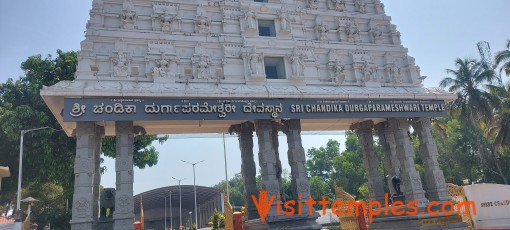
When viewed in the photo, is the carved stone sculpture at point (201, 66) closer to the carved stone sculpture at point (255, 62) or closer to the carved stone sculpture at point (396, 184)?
the carved stone sculpture at point (255, 62)

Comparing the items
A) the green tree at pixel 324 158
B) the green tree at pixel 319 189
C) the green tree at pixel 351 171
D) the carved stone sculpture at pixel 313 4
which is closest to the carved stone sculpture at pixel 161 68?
the carved stone sculpture at pixel 313 4

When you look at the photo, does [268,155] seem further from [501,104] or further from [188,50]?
[501,104]

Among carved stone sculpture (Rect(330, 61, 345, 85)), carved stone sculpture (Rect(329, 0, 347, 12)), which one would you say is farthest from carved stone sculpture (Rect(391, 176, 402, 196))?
carved stone sculpture (Rect(329, 0, 347, 12))

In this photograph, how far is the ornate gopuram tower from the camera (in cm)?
1792

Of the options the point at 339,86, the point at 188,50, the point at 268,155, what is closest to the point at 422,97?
the point at 339,86

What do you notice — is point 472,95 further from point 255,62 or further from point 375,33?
point 255,62

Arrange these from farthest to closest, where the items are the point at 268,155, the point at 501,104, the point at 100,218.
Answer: the point at 501,104 → the point at 268,155 → the point at 100,218

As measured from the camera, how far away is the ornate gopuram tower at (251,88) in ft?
58.8

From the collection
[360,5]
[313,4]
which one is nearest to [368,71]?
[360,5]

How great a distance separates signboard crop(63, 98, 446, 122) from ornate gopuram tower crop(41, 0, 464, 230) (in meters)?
0.06

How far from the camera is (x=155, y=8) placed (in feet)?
70.8

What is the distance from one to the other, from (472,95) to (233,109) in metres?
31.2

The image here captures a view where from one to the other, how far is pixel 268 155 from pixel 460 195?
1129 cm

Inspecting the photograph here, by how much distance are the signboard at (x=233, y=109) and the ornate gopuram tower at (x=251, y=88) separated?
0.06 metres
